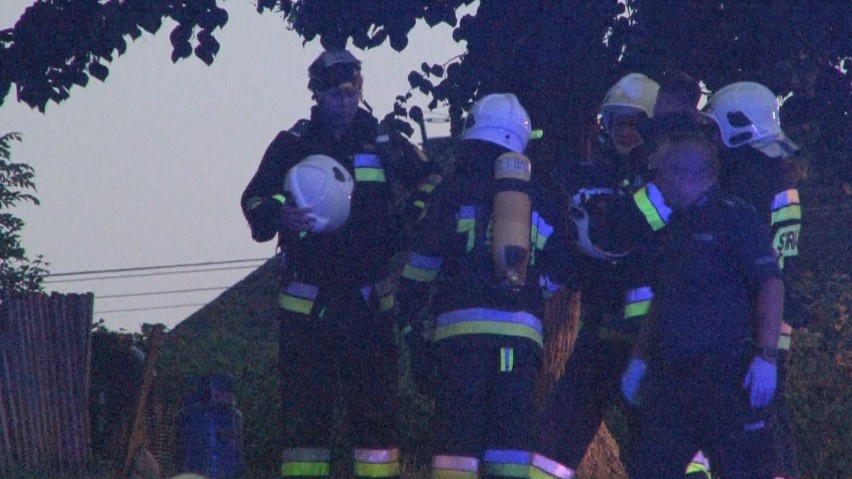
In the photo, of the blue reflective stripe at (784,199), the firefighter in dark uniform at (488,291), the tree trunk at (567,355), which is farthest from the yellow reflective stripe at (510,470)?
the tree trunk at (567,355)

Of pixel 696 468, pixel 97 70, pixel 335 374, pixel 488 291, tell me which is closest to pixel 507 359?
pixel 488 291

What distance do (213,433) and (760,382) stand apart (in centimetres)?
504

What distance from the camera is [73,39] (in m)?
9.63

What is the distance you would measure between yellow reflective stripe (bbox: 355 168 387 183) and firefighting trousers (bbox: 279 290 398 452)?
669mm

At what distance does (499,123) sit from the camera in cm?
729

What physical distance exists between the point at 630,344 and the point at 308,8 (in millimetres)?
3928

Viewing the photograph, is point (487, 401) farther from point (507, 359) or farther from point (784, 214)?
point (784, 214)

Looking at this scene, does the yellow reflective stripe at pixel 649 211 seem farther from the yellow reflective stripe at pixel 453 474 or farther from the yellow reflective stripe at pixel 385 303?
the yellow reflective stripe at pixel 385 303

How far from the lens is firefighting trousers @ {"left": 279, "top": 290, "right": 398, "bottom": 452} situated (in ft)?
25.0

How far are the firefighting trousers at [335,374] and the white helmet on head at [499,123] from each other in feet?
3.80

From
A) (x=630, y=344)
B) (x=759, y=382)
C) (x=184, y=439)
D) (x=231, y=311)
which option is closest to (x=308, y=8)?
(x=184, y=439)

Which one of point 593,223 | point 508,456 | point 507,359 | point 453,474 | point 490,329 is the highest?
point 593,223

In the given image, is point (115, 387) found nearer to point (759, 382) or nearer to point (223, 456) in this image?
point (223, 456)

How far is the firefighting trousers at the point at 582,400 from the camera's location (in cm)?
678
